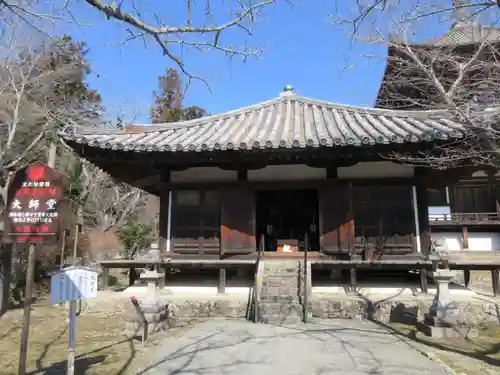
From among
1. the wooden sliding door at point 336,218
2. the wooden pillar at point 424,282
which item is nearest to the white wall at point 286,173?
the wooden sliding door at point 336,218

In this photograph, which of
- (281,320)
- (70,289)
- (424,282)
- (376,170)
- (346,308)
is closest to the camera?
(70,289)

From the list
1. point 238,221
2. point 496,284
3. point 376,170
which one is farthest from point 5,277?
point 496,284

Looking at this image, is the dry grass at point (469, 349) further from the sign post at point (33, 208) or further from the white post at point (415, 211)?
the sign post at point (33, 208)

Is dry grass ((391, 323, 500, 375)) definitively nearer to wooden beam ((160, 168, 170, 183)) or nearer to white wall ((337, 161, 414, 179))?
white wall ((337, 161, 414, 179))

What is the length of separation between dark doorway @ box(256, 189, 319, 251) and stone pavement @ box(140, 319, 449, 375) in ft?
24.3

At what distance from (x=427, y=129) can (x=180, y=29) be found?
6591mm

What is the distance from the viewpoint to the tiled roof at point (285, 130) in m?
8.44

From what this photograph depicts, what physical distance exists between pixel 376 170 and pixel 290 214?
6.89 metres

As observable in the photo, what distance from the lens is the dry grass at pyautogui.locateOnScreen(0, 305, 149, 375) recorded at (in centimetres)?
553

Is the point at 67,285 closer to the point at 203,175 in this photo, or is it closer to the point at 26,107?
the point at 203,175

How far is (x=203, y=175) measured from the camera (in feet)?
33.9

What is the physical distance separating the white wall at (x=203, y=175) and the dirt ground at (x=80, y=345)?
3.67 meters

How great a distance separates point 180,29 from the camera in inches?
168

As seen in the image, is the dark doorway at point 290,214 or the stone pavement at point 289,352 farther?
the dark doorway at point 290,214
